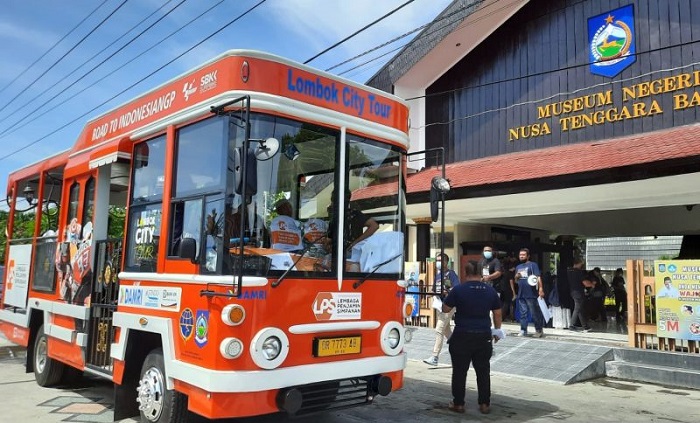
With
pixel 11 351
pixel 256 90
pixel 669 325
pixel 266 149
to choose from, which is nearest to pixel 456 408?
pixel 266 149

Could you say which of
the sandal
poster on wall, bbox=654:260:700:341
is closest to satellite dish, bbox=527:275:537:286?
poster on wall, bbox=654:260:700:341

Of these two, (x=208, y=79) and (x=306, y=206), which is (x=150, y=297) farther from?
(x=208, y=79)

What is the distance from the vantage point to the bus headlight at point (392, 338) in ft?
16.1

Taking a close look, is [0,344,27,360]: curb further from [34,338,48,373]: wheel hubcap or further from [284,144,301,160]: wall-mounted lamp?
[284,144,301,160]: wall-mounted lamp

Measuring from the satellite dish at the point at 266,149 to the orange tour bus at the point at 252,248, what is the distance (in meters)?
0.02

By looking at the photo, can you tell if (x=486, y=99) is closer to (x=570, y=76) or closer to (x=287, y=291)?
(x=570, y=76)

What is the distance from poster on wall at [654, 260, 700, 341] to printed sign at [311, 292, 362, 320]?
6017 millimetres

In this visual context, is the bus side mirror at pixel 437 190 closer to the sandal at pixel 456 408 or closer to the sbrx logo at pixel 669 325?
the sandal at pixel 456 408

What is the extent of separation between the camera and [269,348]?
4.11 m

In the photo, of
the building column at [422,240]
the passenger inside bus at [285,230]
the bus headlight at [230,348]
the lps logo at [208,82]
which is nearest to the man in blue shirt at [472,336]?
the passenger inside bus at [285,230]

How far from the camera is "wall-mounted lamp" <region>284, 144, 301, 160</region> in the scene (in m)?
4.57

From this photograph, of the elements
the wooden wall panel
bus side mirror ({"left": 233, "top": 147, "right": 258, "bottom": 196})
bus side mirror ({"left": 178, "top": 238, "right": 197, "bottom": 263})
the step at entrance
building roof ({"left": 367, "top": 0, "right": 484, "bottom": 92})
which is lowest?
the step at entrance

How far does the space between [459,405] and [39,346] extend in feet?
17.7

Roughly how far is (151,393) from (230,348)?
1232 mm
